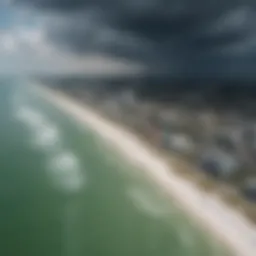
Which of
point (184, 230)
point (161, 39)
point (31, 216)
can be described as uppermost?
point (161, 39)

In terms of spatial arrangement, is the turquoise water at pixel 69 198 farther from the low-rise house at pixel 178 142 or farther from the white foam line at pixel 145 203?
the low-rise house at pixel 178 142

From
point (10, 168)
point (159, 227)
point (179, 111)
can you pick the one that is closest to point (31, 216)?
point (10, 168)

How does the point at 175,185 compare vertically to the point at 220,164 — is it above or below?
below

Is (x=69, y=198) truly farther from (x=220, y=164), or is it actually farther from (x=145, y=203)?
(x=220, y=164)

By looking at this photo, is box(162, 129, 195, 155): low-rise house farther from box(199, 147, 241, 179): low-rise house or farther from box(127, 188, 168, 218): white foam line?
box(127, 188, 168, 218): white foam line

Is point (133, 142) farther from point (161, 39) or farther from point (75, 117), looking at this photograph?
point (161, 39)

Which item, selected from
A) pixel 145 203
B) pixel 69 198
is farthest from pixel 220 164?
pixel 69 198

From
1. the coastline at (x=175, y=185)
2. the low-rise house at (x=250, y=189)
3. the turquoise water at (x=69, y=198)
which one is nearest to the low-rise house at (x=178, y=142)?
the coastline at (x=175, y=185)

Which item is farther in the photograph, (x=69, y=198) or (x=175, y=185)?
(x=175, y=185)
